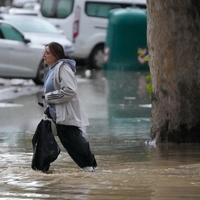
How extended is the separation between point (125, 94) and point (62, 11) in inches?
422

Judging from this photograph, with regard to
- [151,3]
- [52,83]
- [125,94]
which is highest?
[151,3]

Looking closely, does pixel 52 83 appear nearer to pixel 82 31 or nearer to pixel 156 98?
pixel 156 98

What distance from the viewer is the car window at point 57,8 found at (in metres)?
31.5

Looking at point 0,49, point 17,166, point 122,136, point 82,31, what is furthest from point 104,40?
point 17,166

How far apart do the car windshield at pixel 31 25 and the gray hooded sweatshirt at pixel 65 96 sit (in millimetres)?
16946

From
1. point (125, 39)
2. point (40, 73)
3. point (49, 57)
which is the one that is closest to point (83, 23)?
point (125, 39)

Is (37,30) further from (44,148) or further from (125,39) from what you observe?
(44,148)

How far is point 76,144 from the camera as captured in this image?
9.81 metres

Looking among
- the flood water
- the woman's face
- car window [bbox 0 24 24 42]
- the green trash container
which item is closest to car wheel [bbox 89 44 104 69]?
the green trash container

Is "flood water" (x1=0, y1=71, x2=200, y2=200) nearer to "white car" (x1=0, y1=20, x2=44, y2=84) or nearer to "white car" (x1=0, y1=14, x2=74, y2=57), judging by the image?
"white car" (x1=0, y1=20, x2=44, y2=84)

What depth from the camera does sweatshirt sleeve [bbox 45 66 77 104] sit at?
31.6 feet

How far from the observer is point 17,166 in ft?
34.6

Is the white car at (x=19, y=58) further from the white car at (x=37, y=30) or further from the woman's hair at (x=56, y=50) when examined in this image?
the woman's hair at (x=56, y=50)

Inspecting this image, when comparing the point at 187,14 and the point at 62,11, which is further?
the point at 62,11
